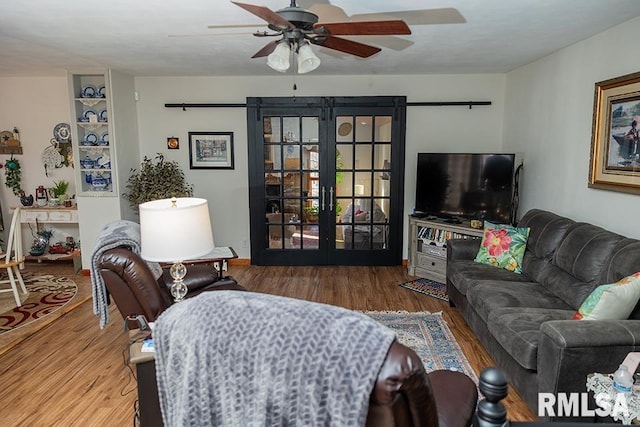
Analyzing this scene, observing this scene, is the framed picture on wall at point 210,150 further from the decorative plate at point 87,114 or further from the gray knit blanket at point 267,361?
the gray knit blanket at point 267,361

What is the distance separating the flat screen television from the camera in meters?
4.33

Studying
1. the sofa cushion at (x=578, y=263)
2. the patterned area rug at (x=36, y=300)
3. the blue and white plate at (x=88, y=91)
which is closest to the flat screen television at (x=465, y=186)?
the sofa cushion at (x=578, y=263)

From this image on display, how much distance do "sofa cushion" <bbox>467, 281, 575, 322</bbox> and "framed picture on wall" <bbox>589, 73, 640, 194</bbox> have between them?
2.95 feet

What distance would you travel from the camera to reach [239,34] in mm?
3182

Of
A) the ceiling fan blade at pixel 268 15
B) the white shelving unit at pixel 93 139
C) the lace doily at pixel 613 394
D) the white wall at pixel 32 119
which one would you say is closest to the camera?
the lace doily at pixel 613 394

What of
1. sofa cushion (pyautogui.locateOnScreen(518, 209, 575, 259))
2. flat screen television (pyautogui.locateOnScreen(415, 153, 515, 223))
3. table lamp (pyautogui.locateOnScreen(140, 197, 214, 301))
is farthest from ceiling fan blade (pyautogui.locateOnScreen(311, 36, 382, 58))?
flat screen television (pyautogui.locateOnScreen(415, 153, 515, 223))

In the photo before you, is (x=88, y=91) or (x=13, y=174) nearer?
(x=88, y=91)

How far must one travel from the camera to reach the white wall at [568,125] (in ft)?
9.82

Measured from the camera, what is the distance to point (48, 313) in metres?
3.90

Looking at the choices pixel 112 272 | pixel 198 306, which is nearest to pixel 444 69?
pixel 112 272

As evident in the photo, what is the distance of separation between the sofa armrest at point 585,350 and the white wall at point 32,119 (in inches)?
225

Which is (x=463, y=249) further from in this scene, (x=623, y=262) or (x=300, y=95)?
(x=300, y=95)

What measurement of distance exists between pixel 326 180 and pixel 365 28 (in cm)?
321

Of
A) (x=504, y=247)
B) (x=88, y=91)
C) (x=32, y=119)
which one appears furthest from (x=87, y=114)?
(x=504, y=247)
